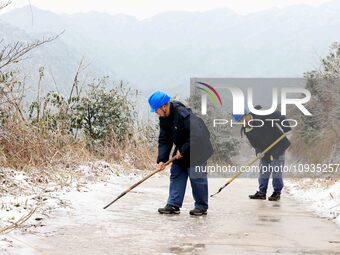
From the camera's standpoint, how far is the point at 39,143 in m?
8.31

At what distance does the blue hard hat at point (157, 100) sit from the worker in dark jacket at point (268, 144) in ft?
8.33

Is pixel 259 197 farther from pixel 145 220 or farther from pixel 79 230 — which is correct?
pixel 79 230

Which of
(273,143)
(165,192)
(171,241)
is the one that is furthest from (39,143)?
(171,241)

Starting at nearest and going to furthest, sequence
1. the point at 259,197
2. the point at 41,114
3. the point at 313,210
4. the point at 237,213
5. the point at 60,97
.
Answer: the point at 237,213
the point at 313,210
the point at 259,197
the point at 41,114
the point at 60,97

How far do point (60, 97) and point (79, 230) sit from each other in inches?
311

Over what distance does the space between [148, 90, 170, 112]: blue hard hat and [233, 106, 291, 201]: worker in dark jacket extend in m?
2.54

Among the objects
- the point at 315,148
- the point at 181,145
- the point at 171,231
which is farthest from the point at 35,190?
the point at 315,148

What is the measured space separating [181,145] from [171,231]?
4.60 ft

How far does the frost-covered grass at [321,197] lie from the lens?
703cm

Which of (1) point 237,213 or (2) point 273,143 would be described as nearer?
(1) point 237,213

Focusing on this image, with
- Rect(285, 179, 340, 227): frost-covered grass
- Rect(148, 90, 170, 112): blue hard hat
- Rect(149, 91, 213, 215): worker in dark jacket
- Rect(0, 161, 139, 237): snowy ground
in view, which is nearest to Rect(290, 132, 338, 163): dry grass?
Rect(285, 179, 340, 227): frost-covered grass

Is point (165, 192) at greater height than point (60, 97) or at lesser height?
lesser

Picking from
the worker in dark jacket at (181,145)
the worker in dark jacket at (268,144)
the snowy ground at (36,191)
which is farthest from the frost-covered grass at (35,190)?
the worker in dark jacket at (268,144)

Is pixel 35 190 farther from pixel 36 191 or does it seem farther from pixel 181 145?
pixel 181 145
